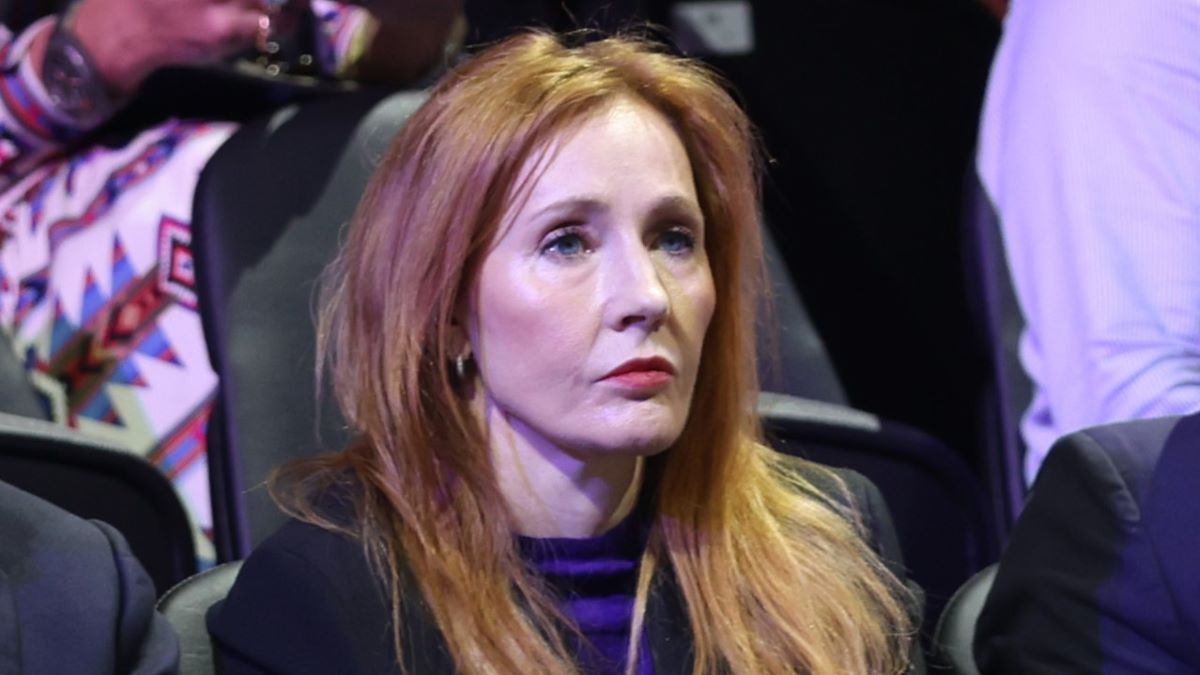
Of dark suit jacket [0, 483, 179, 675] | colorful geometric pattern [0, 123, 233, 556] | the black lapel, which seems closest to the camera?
dark suit jacket [0, 483, 179, 675]

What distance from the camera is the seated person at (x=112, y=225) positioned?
1583mm

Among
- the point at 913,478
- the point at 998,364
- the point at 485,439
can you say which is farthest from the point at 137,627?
the point at 998,364

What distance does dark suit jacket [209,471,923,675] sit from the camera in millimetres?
1115

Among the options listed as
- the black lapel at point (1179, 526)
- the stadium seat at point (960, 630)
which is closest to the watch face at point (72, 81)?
the stadium seat at point (960, 630)

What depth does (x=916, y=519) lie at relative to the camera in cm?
153

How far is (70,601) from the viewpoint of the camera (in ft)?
3.39

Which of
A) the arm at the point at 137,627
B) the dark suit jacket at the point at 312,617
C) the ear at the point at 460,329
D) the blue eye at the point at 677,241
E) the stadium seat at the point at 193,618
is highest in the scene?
the blue eye at the point at 677,241

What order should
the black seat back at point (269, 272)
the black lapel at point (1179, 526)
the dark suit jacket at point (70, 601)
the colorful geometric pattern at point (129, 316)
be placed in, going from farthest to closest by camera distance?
the colorful geometric pattern at point (129, 316) → the black seat back at point (269, 272) → the black lapel at point (1179, 526) → the dark suit jacket at point (70, 601)

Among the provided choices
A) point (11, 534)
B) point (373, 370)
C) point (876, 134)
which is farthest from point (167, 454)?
point (876, 134)

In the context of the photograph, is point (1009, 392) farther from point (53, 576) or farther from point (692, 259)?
point (53, 576)

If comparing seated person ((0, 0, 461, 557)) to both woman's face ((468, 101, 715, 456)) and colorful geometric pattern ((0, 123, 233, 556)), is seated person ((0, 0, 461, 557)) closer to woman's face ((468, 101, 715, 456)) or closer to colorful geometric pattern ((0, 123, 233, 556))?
colorful geometric pattern ((0, 123, 233, 556))

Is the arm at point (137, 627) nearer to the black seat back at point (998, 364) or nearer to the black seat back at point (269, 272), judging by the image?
the black seat back at point (269, 272)

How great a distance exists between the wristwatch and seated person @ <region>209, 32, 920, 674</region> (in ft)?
1.55

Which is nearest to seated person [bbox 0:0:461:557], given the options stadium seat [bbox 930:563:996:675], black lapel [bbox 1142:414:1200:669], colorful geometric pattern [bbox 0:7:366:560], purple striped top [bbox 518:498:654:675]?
colorful geometric pattern [bbox 0:7:366:560]
